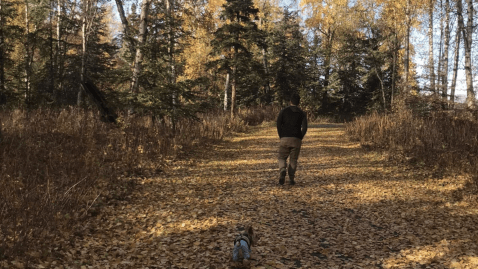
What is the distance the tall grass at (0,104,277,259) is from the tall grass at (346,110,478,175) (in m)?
7.02

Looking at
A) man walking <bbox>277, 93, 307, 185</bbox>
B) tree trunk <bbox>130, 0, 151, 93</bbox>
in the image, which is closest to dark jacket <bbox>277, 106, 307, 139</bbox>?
man walking <bbox>277, 93, 307, 185</bbox>

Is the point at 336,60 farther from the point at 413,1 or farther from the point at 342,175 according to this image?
the point at 342,175

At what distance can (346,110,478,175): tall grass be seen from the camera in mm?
7578

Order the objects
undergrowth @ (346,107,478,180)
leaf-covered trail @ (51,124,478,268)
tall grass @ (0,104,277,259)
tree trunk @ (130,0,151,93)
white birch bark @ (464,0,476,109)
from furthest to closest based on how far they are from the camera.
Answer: white birch bark @ (464,0,476,109) < tree trunk @ (130,0,151,93) < undergrowth @ (346,107,478,180) < tall grass @ (0,104,277,259) < leaf-covered trail @ (51,124,478,268)

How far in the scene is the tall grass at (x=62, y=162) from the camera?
391 centimetres

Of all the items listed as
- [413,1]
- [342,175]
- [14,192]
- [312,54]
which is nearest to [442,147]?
[342,175]

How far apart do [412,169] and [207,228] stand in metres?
6.43

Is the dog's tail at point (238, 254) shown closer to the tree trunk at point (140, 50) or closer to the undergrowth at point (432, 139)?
the undergrowth at point (432, 139)

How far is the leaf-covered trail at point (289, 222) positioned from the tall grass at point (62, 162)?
1.52 feet

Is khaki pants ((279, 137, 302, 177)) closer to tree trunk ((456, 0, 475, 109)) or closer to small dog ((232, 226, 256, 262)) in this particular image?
small dog ((232, 226, 256, 262))

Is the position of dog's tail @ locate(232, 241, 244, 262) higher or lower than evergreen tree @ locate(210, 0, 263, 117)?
lower

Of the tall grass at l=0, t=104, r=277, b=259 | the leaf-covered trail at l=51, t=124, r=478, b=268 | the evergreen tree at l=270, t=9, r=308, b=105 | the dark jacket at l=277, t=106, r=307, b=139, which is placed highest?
the evergreen tree at l=270, t=9, r=308, b=105

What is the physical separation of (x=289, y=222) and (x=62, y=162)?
4.88 m

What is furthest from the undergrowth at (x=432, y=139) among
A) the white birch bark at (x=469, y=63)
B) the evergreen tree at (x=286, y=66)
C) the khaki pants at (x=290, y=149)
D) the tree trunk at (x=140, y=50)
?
the evergreen tree at (x=286, y=66)
